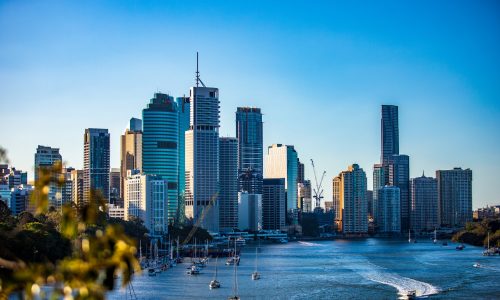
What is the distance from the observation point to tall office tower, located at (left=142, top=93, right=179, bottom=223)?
568ft

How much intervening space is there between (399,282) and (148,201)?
80.4 metres

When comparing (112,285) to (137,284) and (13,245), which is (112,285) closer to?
(13,245)

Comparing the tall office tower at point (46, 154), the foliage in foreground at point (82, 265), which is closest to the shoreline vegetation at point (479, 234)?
the tall office tower at point (46, 154)

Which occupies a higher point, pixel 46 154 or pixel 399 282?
pixel 46 154

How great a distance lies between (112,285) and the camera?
5.46 m

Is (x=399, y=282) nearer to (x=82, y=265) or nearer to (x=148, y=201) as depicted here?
(x=82, y=265)

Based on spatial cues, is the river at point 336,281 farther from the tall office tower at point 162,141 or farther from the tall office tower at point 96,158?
the tall office tower at point 96,158

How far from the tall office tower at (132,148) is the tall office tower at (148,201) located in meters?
37.7

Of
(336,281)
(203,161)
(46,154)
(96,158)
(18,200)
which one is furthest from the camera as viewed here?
(96,158)

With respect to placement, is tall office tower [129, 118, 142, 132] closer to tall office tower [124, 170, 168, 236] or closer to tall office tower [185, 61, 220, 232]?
tall office tower [185, 61, 220, 232]

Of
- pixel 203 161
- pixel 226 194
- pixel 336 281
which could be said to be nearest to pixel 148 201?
pixel 203 161

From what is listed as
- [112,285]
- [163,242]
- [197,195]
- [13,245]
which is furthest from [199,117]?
[112,285]

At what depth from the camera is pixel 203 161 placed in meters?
186

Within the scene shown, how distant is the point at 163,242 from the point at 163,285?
66.6m
